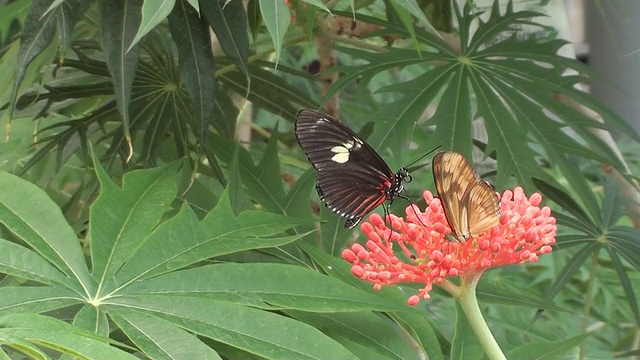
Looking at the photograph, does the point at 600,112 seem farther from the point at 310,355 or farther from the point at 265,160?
the point at 310,355

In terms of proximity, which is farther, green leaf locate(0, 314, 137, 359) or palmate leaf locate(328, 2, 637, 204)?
palmate leaf locate(328, 2, 637, 204)

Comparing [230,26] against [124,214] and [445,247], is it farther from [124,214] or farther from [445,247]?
[445,247]

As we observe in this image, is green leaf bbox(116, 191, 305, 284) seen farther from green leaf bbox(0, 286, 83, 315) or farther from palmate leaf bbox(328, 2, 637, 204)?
palmate leaf bbox(328, 2, 637, 204)

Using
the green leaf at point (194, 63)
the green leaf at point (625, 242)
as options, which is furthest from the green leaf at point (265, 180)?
the green leaf at point (625, 242)

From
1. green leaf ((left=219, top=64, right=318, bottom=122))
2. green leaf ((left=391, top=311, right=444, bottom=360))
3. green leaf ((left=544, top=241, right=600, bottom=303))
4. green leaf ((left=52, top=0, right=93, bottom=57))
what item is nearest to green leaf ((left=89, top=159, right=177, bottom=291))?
green leaf ((left=52, top=0, right=93, bottom=57))

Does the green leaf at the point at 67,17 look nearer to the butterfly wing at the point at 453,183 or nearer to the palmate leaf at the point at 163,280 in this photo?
the palmate leaf at the point at 163,280

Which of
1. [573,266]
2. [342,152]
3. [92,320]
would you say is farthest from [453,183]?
[573,266]
